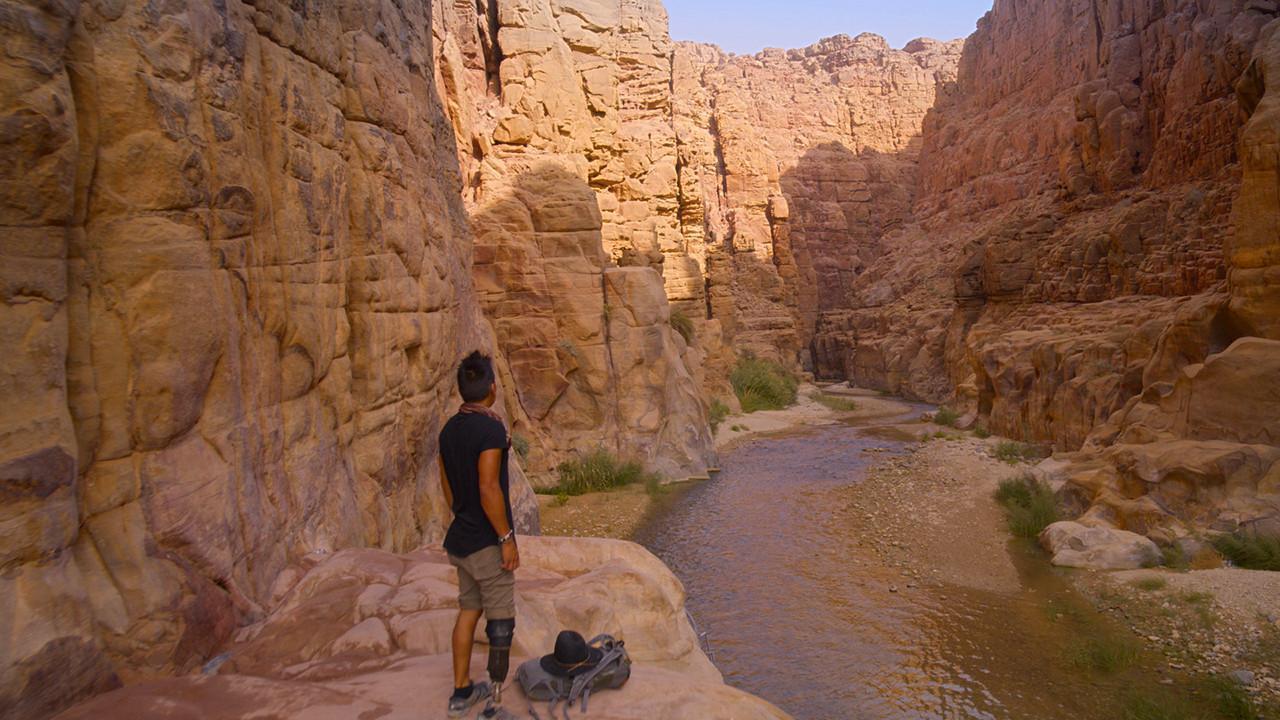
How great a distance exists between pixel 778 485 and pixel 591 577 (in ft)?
40.5

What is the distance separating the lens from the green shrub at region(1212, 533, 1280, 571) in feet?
31.1

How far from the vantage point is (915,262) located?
48.4 m

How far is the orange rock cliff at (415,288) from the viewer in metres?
3.76

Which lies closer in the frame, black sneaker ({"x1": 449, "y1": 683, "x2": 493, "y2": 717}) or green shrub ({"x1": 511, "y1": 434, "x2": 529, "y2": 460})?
black sneaker ({"x1": 449, "y1": 683, "x2": 493, "y2": 717})

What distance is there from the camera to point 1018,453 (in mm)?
18547

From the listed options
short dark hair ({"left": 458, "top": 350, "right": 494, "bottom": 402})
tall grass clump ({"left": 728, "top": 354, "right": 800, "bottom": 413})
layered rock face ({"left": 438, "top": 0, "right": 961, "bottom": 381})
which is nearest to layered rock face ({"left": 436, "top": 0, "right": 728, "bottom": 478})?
layered rock face ({"left": 438, "top": 0, "right": 961, "bottom": 381})

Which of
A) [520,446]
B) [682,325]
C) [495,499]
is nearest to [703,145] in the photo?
[682,325]

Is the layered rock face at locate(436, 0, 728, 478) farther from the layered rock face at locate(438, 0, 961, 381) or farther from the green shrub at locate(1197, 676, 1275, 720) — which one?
the green shrub at locate(1197, 676, 1275, 720)

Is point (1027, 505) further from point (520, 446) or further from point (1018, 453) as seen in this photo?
point (520, 446)

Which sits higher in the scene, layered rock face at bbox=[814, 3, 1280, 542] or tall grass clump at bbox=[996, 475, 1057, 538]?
layered rock face at bbox=[814, 3, 1280, 542]

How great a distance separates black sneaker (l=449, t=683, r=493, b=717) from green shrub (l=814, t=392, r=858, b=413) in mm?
28763

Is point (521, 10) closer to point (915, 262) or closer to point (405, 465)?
point (405, 465)

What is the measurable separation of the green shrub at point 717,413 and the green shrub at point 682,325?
8.30 feet

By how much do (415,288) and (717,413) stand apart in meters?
18.7
